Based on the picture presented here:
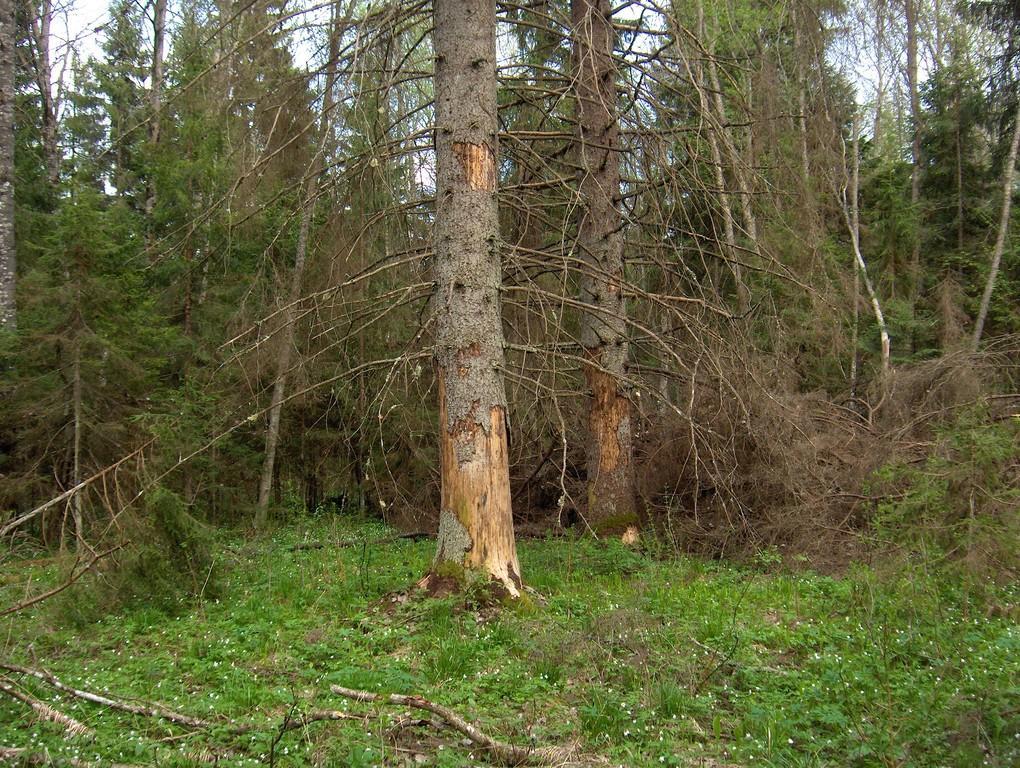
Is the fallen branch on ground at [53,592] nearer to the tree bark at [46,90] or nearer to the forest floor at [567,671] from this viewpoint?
the forest floor at [567,671]

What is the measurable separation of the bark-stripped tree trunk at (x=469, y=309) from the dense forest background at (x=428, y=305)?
384 millimetres

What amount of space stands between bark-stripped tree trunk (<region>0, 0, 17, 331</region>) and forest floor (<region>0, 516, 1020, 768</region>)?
637cm

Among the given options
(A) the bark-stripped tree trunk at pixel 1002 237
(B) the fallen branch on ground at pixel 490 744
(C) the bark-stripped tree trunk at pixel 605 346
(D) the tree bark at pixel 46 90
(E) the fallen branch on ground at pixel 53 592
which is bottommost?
(B) the fallen branch on ground at pixel 490 744

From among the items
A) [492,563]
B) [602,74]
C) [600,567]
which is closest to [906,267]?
[602,74]

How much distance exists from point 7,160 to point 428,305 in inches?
282

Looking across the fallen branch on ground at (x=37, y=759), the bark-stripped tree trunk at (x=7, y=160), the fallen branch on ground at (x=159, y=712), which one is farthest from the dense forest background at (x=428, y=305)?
the fallen branch on ground at (x=37, y=759)

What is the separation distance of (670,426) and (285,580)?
526 centimetres

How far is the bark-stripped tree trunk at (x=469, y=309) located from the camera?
6230 millimetres

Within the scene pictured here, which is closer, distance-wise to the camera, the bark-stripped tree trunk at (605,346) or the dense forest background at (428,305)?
the dense forest background at (428,305)

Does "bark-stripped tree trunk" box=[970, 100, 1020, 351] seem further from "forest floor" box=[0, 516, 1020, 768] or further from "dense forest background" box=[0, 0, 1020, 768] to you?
"forest floor" box=[0, 516, 1020, 768]

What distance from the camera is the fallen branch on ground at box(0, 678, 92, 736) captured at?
390cm

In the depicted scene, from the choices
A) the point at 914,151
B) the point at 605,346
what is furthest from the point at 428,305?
the point at 914,151

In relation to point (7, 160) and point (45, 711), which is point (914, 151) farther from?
point (45, 711)

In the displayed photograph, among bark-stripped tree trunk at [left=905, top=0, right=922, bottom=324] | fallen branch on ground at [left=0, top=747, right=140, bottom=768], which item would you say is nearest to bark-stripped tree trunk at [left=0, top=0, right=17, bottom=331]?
fallen branch on ground at [left=0, top=747, right=140, bottom=768]
